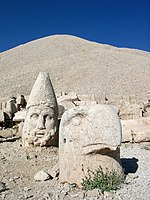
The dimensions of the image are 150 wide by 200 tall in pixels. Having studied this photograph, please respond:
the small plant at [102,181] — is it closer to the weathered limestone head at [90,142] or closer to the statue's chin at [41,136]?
A: the weathered limestone head at [90,142]

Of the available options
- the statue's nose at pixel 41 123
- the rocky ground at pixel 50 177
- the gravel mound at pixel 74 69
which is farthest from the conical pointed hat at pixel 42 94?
the gravel mound at pixel 74 69

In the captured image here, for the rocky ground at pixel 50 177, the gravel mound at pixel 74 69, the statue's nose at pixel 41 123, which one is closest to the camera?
the rocky ground at pixel 50 177

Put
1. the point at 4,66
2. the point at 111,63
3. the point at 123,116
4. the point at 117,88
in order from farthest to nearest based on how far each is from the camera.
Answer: the point at 4,66
the point at 111,63
the point at 117,88
the point at 123,116

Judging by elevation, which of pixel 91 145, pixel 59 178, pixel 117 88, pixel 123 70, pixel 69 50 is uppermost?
pixel 69 50

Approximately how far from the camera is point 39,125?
23.8 ft

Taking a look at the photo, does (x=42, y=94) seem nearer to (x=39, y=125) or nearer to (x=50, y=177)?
(x=39, y=125)

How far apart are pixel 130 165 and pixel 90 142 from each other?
1.46m

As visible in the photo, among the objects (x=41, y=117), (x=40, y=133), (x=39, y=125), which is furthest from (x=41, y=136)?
(x=41, y=117)

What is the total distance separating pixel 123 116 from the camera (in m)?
11.1

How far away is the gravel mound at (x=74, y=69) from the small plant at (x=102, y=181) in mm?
15137

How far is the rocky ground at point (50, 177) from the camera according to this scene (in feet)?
14.8

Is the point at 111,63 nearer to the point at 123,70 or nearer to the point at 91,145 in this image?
the point at 123,70

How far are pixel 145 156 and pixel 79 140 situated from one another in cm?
234

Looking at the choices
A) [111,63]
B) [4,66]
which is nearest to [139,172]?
[111,63]
